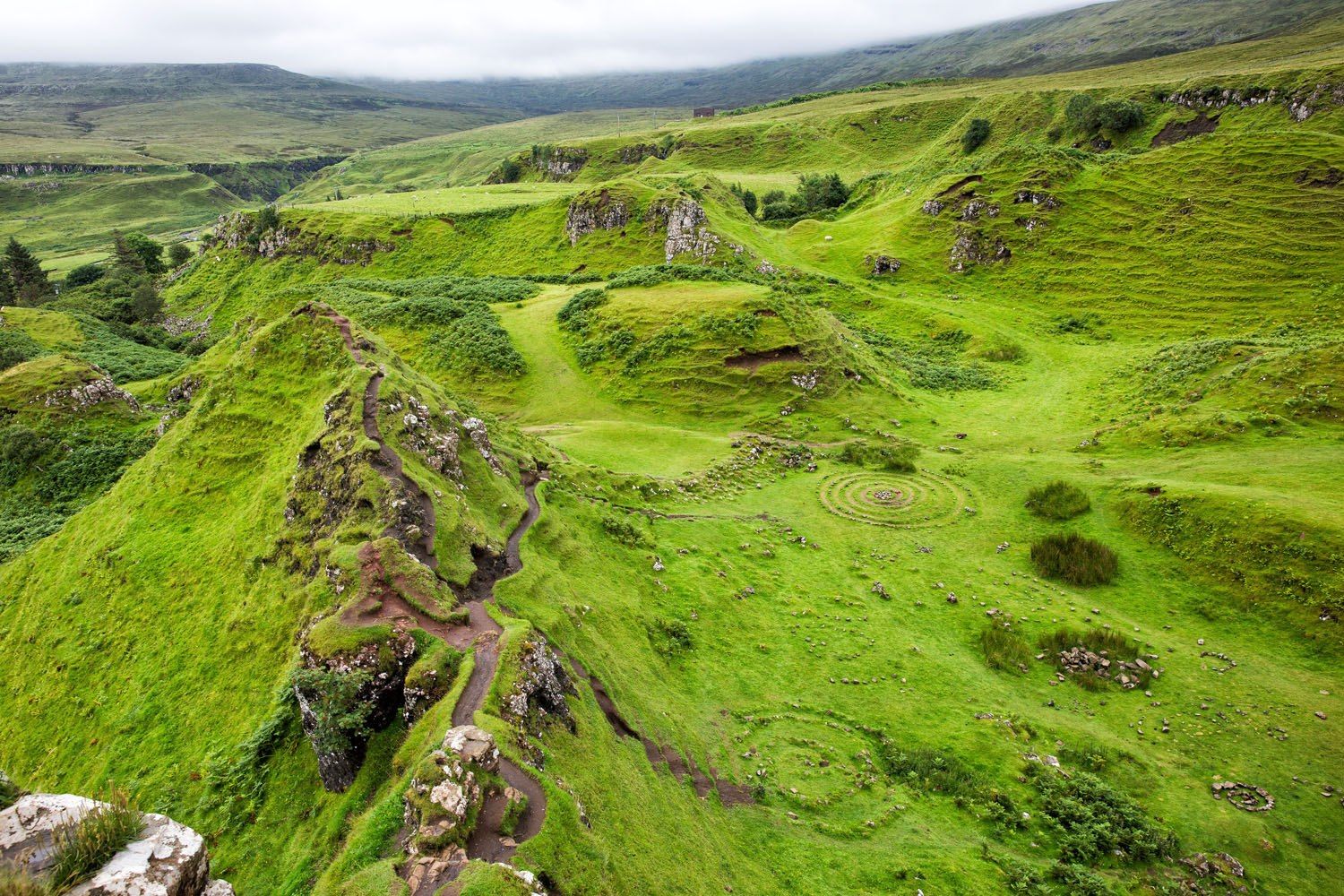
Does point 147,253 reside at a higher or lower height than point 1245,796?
higher

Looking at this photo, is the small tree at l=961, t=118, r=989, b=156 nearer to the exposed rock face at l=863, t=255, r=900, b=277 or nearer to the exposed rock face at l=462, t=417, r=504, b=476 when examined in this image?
the exposed rock face at l=863, t=255, r=900, b=277

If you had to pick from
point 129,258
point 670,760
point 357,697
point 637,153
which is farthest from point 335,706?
point 637,153

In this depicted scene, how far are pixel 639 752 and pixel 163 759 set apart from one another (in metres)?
12.3

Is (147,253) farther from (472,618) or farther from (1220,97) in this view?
(1220,97)

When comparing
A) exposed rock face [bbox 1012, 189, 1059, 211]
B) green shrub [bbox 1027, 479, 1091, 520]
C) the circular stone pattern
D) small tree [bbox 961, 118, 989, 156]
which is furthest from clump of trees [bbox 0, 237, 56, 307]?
small tree [bbox 961, 118, 989, 156]

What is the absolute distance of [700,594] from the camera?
27141 mm

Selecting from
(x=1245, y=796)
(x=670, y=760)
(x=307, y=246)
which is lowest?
(x=1245, y=796)

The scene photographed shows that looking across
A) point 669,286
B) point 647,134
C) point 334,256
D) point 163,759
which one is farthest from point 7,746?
point 647,134

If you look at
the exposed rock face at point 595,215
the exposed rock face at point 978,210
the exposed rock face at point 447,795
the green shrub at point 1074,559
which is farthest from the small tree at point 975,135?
the exposed rock face at point 447,795

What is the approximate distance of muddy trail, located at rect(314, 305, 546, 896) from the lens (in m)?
10.4

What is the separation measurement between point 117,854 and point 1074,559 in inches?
1400

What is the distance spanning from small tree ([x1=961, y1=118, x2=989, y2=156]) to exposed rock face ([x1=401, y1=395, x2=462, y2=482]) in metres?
117

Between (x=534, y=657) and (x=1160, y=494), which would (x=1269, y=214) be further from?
(x=534, y=657)

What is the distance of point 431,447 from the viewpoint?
23.1 metres
